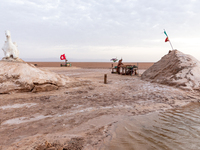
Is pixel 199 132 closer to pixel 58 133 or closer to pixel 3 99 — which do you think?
pixel 58 133

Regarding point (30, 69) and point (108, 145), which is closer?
point (108, 145)

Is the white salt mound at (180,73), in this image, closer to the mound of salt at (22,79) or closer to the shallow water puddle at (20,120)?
the mound of salt at (22,79)

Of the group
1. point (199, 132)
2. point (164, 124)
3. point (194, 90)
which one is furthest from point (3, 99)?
point (194, 90)

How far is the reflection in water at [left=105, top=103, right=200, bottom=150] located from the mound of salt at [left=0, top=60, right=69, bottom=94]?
554 cm

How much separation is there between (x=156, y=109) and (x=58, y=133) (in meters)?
4.01

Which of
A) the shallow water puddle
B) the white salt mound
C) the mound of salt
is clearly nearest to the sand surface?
the shallow water puddle

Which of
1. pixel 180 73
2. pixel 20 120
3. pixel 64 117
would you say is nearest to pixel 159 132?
pixel 64 117

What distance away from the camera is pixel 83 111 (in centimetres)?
479

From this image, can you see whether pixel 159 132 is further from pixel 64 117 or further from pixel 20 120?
pixel 20 120

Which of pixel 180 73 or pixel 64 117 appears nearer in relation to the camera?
pixel 64 117

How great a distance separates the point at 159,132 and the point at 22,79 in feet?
23.8

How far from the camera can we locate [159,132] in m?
3.49

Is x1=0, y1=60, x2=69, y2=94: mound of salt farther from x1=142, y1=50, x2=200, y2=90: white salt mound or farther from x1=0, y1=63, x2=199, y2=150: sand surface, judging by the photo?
x1=142, y1=50, x2=200, y2=90: white salt mound

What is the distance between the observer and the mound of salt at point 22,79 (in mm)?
6840
